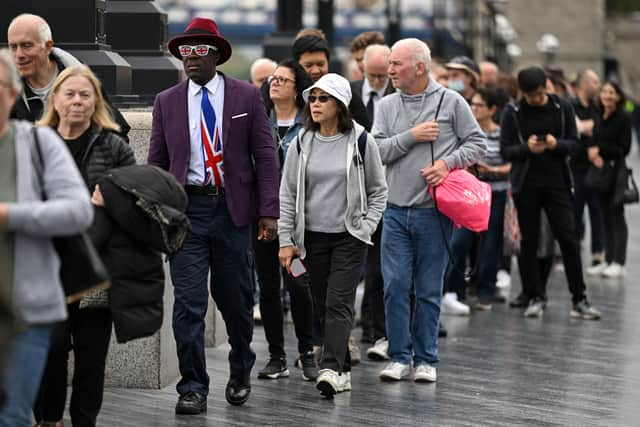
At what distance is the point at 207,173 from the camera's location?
24.7ft

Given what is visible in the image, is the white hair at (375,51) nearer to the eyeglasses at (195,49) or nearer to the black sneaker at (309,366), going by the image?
the black sneaker at (309,366)

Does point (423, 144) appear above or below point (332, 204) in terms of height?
above

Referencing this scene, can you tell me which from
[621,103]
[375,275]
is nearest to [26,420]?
[375,275]

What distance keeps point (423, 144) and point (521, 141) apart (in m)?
3.11

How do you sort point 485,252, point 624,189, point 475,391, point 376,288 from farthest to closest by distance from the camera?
point 624,189 → point 485,252 → point 376,288 → point 475,391

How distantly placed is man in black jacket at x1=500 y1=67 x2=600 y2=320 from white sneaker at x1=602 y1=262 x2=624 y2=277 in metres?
3.28

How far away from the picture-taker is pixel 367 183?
818 cm

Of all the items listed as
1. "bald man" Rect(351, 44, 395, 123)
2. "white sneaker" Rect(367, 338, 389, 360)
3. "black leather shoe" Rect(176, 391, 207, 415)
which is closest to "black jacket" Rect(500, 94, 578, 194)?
"bald man" Rect(351, 44, 395, 123)

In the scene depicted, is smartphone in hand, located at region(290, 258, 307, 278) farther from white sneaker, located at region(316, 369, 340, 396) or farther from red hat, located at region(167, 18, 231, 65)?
red hat, located at region(167, 18, 231, 65)

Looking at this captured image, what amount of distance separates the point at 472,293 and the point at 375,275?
3.53 m

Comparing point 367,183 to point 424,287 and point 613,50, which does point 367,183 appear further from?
point 613,50

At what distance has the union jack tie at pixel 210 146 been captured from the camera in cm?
755

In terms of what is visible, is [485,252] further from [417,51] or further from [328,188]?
[328,188]

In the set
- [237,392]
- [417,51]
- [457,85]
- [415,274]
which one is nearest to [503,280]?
[457,85]
